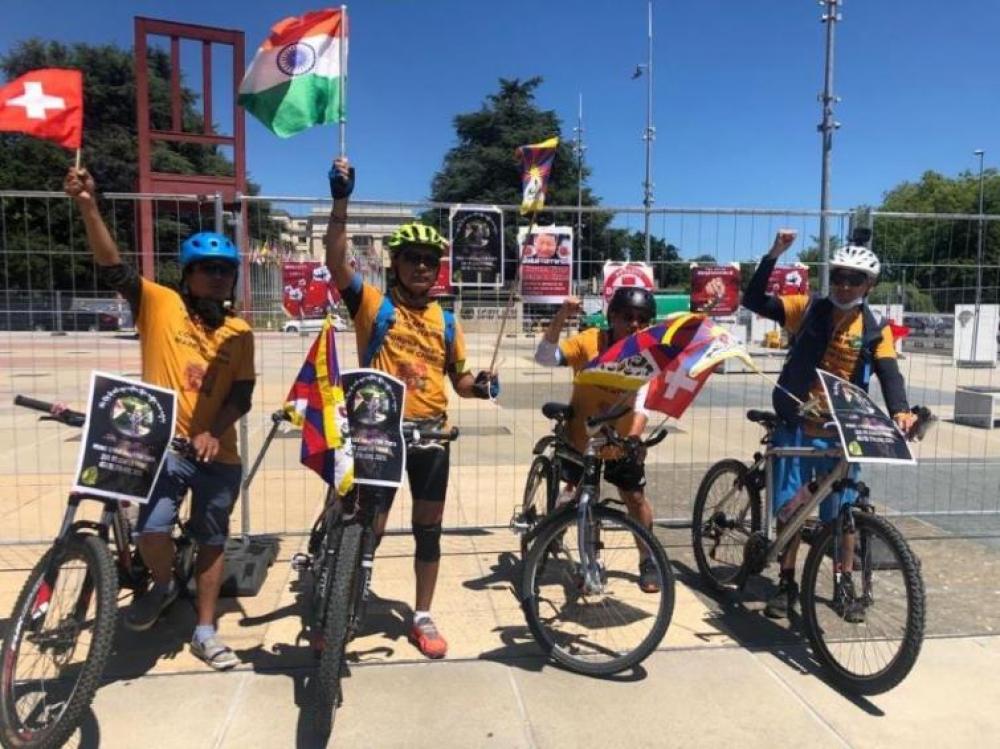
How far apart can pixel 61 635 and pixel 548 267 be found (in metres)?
3.60

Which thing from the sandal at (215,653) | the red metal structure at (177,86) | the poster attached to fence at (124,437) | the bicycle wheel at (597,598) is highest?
the red metal structure at (177,86)

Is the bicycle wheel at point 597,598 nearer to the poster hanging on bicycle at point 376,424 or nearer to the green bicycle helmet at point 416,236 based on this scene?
the poster hanging on bicycle at point 376,424

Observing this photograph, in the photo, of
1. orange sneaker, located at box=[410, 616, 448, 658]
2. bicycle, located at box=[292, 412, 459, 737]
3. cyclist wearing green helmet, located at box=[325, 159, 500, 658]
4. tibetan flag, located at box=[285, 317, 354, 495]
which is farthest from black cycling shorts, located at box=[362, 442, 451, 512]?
orange sneaker, located at box=[410, 616, 448, 658]

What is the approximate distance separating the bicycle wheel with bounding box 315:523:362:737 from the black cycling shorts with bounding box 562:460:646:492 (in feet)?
4.98

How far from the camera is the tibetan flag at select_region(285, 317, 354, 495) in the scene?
3014mm

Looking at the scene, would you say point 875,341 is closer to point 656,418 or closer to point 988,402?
point 656,418

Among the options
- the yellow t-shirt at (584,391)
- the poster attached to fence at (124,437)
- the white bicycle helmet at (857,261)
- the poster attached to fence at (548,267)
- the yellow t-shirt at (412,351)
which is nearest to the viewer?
the poster attached to fence at (124,437)

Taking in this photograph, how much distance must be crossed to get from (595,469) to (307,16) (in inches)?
113

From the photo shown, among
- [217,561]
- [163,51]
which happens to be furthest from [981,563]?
[163,51]

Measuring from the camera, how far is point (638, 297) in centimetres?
403

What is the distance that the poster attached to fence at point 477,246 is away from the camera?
5.07 meters

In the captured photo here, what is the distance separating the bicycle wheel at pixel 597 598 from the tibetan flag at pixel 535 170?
179 centimetres

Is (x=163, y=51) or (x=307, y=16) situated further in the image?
(x=163, y=51)

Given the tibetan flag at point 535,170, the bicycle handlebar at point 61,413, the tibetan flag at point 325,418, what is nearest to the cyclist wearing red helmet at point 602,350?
the tibetan flag at point 535,170
